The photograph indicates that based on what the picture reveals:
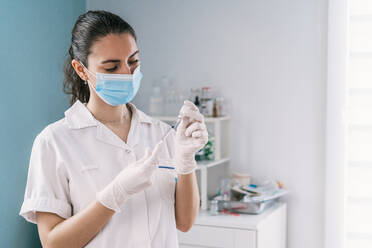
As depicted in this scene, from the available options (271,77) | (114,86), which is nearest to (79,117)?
(114,86)

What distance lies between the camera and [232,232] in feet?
7.09

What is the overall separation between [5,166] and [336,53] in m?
1.76

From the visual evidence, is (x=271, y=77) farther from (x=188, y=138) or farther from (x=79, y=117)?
(x=79, y=117)

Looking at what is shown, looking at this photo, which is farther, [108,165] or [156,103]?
[156,103]

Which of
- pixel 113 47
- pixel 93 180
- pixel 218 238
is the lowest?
pixel 218 238

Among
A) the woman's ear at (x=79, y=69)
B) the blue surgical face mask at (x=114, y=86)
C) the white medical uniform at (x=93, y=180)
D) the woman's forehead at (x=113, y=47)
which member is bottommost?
the white medical uniform at (x=93, y=180)

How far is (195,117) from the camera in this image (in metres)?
1.28

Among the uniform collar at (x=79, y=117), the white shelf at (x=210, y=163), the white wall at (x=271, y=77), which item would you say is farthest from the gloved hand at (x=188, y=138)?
the white wall at (x=271, y=77)

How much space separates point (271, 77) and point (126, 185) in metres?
1.59

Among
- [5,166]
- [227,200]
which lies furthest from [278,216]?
[5,166]

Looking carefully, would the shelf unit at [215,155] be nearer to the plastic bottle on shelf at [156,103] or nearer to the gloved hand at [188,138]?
the plastic bottle on shelf at [156,103]

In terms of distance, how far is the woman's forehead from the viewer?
1.25 meters

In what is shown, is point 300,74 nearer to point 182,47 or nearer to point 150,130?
point 182,47

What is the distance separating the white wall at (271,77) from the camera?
8.09 feet
